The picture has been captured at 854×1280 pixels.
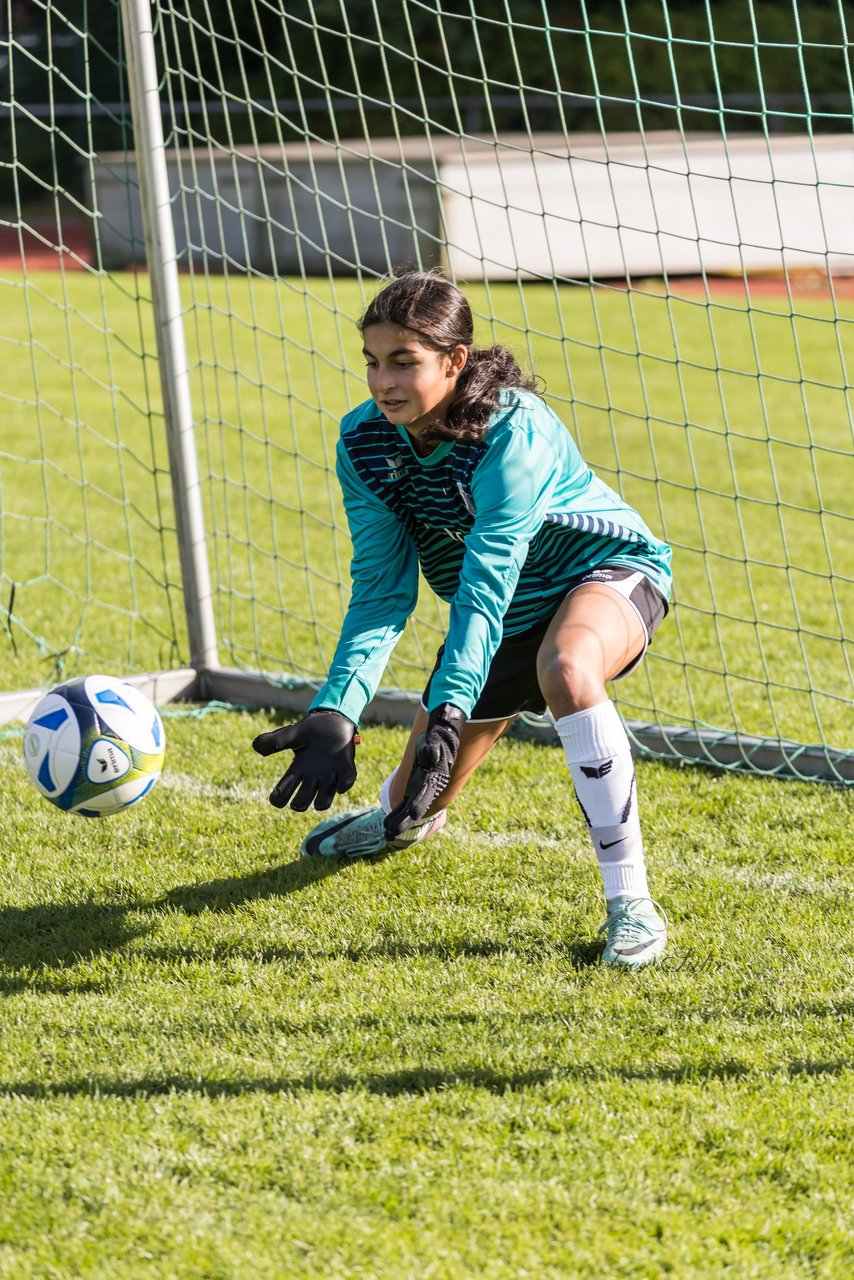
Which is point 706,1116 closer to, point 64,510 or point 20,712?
point 20,712

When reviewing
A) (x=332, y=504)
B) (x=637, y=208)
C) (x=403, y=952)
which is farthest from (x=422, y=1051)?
(x=637, y=208)

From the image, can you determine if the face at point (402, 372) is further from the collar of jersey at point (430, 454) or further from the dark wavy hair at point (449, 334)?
the collar of jersey at point (430, 454)

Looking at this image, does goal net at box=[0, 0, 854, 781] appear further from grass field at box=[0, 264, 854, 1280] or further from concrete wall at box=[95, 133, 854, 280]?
grass field at box=[0, 264, 854, 1280]

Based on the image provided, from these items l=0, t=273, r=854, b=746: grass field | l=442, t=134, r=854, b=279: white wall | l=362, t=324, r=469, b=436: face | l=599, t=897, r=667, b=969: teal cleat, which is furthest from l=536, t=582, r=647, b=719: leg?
l=442, t=134, r=854, b=279: white wall

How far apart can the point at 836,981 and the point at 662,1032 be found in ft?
1.56

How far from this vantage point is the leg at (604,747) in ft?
10.3

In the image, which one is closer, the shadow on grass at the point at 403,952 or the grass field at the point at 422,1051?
the grass field at the point at 422,1051

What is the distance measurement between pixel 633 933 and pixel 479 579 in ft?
2.78

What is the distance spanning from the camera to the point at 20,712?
483 cm

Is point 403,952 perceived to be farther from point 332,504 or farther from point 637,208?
point 637,208

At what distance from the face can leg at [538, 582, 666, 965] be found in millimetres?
578

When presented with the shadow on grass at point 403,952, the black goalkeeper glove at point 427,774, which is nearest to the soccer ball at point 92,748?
the shadow on grass at point 403,952

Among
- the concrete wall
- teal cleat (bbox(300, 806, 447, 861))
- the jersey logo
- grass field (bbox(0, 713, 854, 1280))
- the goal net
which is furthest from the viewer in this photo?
the concrete wall

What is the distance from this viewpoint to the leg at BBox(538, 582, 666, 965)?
312cm
